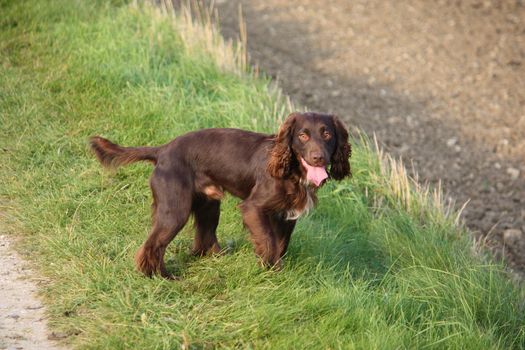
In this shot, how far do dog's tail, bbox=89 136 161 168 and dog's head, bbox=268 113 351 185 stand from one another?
762 mm

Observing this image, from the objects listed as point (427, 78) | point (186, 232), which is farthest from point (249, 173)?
point (427, 78)

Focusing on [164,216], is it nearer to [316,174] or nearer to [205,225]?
[205,225]

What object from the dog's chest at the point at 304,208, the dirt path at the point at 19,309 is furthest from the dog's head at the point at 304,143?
the dirt path at the point at 19,309

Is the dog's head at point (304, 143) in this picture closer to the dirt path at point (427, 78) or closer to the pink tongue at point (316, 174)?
the pink tongue at point (316, 174)

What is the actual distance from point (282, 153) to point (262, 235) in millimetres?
477

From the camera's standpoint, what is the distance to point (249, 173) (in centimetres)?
458

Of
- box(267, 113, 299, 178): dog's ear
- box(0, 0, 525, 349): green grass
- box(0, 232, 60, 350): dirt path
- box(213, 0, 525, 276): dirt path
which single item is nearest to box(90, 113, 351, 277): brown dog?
box(267, 113, 299, 178): dog's ear

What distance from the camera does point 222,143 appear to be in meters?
4.62

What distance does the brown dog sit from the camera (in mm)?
4367

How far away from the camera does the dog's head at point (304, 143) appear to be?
430 centimetres

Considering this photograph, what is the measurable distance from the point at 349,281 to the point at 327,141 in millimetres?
845

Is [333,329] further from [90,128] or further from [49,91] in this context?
[49,91]

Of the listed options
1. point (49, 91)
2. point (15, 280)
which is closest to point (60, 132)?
point (49, 91)

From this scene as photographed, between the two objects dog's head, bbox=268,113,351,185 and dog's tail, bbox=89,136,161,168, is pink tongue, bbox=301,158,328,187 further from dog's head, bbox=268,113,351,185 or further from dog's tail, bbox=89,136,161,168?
dog's tail, bbox=89,136,161,168
